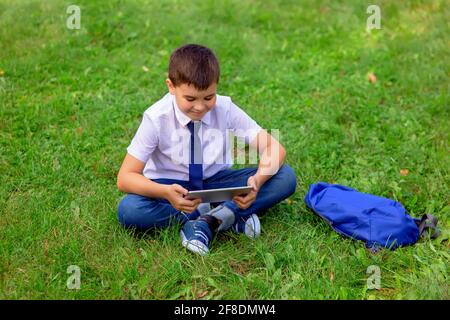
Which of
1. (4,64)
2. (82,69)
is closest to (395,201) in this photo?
(82,69)

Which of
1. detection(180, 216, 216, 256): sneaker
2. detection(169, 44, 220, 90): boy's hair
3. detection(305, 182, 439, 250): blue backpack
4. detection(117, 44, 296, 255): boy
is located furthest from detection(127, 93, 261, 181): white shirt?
detection(305, 182, 439, 250): blue backpack

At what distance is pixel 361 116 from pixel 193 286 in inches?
98.1

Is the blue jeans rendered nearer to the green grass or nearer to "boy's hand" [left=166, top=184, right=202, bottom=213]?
the green grass

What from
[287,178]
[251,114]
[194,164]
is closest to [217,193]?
[194,164]

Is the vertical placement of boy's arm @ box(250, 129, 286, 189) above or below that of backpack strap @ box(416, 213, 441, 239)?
above

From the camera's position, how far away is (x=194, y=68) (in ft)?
10.0

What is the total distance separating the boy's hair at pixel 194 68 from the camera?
3051mm

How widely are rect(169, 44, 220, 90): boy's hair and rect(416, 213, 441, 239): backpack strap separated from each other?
1.48m

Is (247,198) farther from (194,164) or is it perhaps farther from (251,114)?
(251,114)

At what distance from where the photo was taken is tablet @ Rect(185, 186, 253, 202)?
302 cm

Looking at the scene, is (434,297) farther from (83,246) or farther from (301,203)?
(83,246)

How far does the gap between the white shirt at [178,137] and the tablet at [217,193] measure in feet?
1.14

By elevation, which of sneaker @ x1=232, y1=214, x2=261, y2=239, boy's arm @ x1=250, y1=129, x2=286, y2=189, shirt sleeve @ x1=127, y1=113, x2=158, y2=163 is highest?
shirt sleeve @ x1=127, y1=113, x2=158, y2=163

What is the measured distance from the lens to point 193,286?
2.93 metres
